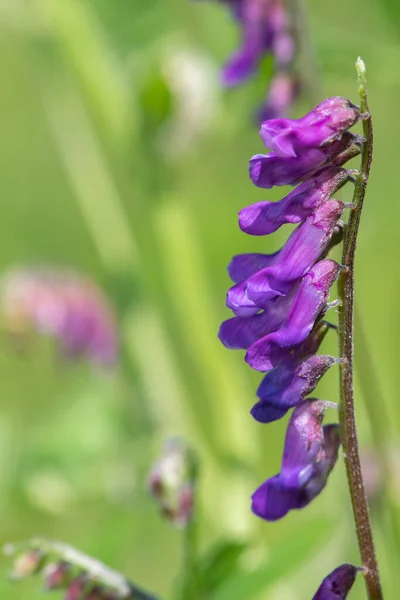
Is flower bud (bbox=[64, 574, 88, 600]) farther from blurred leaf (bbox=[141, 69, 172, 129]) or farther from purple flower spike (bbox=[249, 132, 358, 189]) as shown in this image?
blurred leaf (bbox=[141, 69, 172, 129])

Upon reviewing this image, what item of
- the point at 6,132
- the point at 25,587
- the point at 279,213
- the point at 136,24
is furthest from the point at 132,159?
the point at 6,132

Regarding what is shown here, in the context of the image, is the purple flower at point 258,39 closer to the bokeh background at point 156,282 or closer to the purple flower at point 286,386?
the bokeh background at point 156,282

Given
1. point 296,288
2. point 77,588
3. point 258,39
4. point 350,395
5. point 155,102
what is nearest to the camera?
point 350,395

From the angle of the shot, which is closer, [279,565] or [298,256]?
[298,256]

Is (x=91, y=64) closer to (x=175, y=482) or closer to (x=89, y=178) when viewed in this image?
(x=89, y=178)

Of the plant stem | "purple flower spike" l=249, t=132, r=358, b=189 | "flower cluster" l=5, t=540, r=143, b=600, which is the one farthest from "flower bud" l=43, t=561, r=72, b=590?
"purple flower spike" l=249, t=132, r=358, b=189

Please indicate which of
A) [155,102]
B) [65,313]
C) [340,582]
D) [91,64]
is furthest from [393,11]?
[340,582]

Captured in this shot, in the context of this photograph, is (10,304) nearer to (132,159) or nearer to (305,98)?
(132,159)

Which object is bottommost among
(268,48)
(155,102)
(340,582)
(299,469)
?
(340,582)
